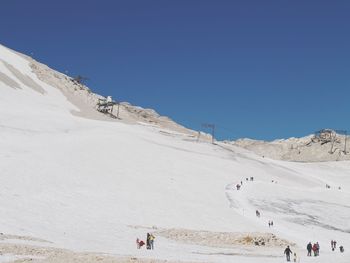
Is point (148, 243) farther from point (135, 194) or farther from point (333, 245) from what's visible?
point (333, 245)

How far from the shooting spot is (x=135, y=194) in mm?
60156

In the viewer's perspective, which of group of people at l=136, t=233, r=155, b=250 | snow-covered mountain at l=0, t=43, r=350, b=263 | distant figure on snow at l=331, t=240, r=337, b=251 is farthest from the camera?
distant figure on snow at l=331, t=240, r=337, b=251

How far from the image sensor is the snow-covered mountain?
131ft

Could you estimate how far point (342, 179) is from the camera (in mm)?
108312

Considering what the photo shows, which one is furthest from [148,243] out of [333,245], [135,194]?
[333,245]

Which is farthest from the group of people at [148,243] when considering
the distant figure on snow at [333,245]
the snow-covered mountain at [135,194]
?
the distant figure on snow at [333,245]

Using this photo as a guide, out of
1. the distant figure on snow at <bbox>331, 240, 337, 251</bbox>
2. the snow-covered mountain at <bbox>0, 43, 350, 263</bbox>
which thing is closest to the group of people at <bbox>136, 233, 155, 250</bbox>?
the snow-covered mountain at <bbox>0, 43, 350, 263</bbox>

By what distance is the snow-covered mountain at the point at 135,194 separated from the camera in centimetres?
3984

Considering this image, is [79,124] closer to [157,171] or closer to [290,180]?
[157,171]

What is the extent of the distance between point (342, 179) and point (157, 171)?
49.4 m

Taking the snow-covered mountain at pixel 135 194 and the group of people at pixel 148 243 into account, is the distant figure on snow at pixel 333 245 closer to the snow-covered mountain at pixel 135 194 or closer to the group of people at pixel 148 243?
the snow-covered mountain at pixel 135 194

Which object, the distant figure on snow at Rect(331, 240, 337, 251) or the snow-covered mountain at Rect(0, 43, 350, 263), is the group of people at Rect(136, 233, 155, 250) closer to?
the snow-covered mountain at Rect(0, 43, 350, 263)

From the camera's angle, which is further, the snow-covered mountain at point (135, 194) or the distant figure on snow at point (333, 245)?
the distant figure on snow at point (333, 245)

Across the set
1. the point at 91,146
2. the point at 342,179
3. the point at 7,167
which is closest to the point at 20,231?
the point at 7,167
